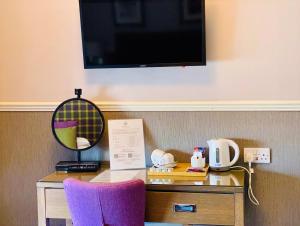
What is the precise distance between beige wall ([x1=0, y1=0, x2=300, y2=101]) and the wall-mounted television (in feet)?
0.33

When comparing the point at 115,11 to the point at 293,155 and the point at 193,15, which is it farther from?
the point at 293,155

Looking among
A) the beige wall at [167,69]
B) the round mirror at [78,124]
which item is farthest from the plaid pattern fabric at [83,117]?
the beige wall at [167,69]

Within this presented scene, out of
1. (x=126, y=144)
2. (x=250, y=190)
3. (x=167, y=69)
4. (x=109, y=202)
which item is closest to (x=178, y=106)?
(x=167, y=69)

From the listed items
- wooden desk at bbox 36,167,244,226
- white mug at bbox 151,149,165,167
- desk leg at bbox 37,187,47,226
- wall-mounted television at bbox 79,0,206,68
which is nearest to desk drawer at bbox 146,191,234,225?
wooden desk at bbox 36,167,244,226

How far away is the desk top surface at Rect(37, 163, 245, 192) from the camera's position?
211cm

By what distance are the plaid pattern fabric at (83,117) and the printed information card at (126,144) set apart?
82 millimetres

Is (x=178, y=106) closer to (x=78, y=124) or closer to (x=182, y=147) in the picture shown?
(x=182, y=147)

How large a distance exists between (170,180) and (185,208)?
0.56 feet

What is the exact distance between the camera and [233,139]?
2.49 m

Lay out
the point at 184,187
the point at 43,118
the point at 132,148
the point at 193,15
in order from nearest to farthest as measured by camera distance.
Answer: the point at 184,187
the point at 193,15
the point at 132,148
the point at 43,118

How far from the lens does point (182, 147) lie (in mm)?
2561

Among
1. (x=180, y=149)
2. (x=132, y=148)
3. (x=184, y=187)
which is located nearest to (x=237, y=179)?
(x=184, y=187)

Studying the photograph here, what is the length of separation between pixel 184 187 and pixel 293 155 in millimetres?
718

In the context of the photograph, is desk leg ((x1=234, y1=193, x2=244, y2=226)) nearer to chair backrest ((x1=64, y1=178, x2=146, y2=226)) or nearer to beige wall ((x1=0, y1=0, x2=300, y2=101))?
chair backrest ((x1=64, y1=178, x2=146, y2=226))
